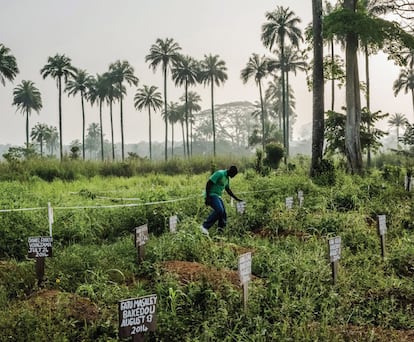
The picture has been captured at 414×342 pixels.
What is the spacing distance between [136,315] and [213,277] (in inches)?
66.2

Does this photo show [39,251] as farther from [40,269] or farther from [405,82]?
[405,82]

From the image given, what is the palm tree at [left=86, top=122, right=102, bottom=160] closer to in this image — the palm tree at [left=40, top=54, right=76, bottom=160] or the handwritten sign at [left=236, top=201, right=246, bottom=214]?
the palm tree at [left=40, top=54, right=76, bottom=160]

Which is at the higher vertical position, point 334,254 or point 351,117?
point 351,117

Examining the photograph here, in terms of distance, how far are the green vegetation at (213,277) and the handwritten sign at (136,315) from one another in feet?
1.53

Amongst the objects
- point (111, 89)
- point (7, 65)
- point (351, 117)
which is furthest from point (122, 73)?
point (351, 117)

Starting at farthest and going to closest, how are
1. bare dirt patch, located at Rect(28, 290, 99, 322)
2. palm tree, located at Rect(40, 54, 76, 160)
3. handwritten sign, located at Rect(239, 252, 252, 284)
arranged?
palm tree, located at Rect(40, 54, 76, 160) < handwritten sign, located at Rect(239, 252, 252, 284) < bare dirt patch, located at Rect(28, 290, 99, 322)

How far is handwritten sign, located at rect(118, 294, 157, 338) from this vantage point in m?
3.44

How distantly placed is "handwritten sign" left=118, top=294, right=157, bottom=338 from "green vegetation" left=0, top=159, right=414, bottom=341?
0.47 m

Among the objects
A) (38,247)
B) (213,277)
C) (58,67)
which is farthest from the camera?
(58,67)

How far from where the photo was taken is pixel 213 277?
16.7ft

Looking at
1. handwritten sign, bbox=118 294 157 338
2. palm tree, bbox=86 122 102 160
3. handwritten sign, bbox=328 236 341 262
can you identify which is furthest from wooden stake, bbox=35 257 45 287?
palm tree, bbox=86 122 102 160

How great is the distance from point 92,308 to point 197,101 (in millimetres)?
67796

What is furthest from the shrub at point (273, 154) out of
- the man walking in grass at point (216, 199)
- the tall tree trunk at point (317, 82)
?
the man walking in grass at point (216, 199)

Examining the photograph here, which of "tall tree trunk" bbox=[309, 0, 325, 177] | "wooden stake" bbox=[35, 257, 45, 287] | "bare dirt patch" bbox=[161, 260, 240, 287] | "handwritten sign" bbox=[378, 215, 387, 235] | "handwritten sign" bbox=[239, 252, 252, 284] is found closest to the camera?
"handwritten sign" bbox=[239, 252, 252, 284]
